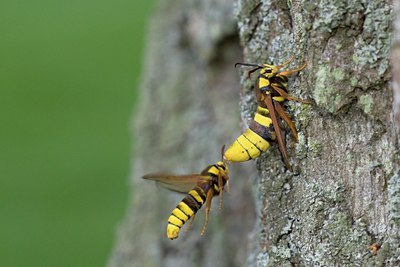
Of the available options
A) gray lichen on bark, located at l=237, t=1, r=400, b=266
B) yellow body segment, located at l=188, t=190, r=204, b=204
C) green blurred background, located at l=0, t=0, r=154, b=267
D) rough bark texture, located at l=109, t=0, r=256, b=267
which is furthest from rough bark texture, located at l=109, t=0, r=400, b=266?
green blurred background, located at l=0, t=0, r=154, b=267

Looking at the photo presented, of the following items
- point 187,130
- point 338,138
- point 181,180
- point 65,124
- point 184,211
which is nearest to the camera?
point 338,138

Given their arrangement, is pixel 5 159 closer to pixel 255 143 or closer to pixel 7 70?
pixel 7 70

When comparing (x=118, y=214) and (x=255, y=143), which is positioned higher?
(x=118, y=214)

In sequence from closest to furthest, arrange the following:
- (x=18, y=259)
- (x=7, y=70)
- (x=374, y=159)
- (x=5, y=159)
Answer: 1. (x=374, y=159)
2. (x=18, y=259)
3. (x=5, y=159)
4. (x=7, y=70)

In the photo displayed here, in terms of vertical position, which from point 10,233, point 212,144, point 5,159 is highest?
point 5,159

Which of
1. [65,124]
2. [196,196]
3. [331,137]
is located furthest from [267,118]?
[65,124]

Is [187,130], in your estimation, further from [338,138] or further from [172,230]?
[338,138]

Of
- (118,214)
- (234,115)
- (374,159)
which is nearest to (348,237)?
(374,159)
